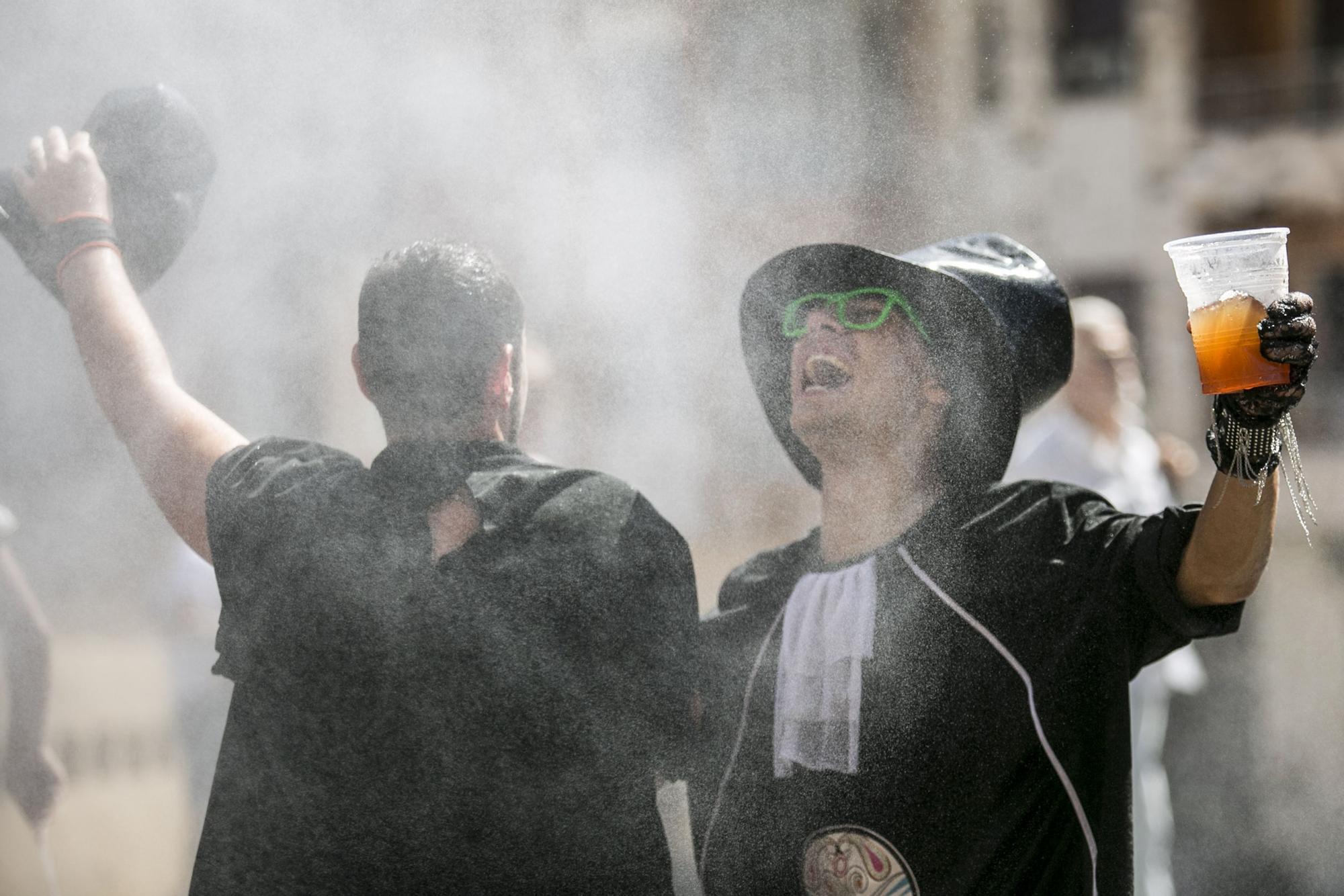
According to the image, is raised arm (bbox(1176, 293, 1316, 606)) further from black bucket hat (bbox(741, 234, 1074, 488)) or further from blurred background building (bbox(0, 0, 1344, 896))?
blurred background building (bbox(0, 0, 1344, 896))

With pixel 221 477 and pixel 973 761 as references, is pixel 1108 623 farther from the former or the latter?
pixel 221 477

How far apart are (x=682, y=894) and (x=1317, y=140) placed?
9.02m

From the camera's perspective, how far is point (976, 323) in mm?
1867

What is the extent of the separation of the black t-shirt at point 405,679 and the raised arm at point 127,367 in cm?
7

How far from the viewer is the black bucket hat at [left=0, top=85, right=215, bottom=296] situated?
1.79 m

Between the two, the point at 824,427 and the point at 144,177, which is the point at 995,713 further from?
the point at 144,177

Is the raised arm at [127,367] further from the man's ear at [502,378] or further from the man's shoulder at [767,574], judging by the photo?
the man's shoulder at [767,574]

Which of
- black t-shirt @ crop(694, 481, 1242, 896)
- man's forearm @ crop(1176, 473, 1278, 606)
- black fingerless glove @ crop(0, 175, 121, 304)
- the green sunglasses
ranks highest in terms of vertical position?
black fingerless glove @ crop(0, 175, 121, 304)

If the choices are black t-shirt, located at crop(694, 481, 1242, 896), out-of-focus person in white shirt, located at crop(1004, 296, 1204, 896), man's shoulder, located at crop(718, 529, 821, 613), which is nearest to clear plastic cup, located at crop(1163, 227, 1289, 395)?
black t-shirt, located at crop(694, 481, 1242, 896)

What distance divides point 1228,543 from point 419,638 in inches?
37.8

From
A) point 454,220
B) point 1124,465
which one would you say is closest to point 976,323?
point 454,220

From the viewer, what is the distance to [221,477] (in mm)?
1607

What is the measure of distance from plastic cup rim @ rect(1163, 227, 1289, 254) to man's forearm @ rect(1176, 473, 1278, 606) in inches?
10.2

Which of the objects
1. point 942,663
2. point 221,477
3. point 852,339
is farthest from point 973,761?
point 221,477
